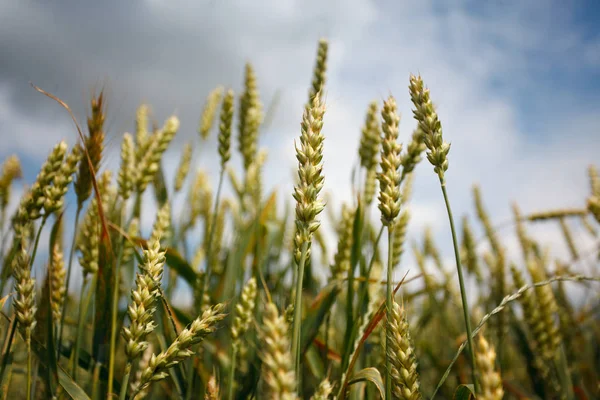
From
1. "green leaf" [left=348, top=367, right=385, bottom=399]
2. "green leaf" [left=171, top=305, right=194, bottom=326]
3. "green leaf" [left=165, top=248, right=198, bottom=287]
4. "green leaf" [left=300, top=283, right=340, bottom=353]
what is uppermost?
"green leaf" [left=165, top=248, right=198, bottom=287]

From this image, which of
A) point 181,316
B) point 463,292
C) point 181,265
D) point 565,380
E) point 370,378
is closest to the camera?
point 463,292

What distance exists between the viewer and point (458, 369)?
2357mm

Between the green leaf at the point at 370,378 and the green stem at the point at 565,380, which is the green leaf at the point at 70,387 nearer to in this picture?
the green leaf at the point at 370,378

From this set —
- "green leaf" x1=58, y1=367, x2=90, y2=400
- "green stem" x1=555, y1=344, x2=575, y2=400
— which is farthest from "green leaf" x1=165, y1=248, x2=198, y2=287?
"green stem" x1=555, y1=344, x2=575, y2=400

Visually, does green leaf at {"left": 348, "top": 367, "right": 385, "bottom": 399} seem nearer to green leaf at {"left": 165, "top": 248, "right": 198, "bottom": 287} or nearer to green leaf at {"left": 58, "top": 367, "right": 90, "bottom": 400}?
green leaf at {"left": 58, "top": 367, "right": 90, "bottom": 400}

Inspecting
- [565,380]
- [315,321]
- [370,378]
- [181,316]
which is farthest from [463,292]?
[565,380]

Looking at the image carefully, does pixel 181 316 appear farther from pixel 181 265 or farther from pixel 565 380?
pixel 565 380

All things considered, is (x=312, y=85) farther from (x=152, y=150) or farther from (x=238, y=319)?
(x=238, y=319)

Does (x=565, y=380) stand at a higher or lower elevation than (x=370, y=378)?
lower

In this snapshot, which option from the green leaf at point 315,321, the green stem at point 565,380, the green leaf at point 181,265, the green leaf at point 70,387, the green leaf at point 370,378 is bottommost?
the green stem at point 565,380

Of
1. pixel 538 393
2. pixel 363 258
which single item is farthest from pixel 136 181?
pixel 538 393

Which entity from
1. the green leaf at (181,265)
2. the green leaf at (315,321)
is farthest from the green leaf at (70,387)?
the green leaf at (181,265)

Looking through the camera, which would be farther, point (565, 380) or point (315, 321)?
point (565, 380)

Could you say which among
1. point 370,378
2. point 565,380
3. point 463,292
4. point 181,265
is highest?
point 181,265
